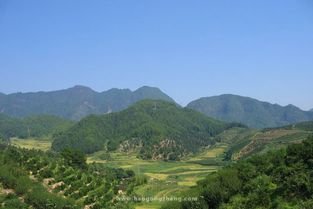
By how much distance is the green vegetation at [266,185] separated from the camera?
186 ft

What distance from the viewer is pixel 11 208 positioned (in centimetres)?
6338

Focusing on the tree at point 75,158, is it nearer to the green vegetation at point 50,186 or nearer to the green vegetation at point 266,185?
the green vegetation at point 50,186

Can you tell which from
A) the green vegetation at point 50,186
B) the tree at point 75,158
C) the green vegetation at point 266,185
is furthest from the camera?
the tree at point 75,158

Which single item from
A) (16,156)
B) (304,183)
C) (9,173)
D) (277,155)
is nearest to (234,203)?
(304,183)

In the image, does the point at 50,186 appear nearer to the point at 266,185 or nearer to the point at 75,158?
the point at 75,158

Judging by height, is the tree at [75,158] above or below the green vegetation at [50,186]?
above

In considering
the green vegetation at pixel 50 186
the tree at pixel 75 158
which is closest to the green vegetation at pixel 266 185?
the green vegetation at pixel 50 186

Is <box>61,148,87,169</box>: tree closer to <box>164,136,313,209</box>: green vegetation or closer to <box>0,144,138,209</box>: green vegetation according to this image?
<box>0,144,138,209</box>: green vegetation

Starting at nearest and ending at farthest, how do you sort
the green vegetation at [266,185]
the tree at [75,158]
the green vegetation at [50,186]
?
the green vegetation at [266,185], the green vegetation at [50,186], the tree at [75,158]

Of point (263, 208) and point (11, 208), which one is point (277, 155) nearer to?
point (263, 208)

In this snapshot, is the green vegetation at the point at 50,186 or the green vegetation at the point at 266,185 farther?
the green vegetation at the point at 50,186

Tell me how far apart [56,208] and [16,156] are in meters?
26.4

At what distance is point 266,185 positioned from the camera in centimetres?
6231

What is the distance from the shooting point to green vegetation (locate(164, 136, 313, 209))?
186 ft
